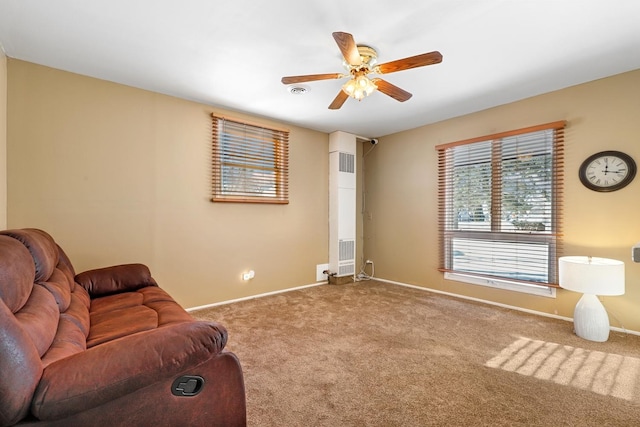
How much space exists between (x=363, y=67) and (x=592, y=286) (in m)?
2.59

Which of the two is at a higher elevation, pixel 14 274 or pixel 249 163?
pixel 249 163

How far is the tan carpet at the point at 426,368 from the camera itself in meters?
1.57

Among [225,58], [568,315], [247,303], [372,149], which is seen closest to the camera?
[225,58]

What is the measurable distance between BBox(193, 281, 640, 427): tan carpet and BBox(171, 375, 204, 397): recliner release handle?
0.62m

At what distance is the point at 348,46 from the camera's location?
5.95 feet

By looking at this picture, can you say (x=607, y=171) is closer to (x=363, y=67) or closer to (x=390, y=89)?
(x=390, y=89)

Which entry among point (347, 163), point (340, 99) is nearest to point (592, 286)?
point (340, 99)

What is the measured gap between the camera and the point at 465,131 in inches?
150

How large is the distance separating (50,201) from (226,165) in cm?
166

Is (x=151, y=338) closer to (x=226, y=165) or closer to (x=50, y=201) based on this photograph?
(x=50, y=201)

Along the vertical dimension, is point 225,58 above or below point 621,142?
above

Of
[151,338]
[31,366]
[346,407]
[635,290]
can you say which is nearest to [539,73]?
[635,290]

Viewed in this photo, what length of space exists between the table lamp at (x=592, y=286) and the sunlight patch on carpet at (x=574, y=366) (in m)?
0.28

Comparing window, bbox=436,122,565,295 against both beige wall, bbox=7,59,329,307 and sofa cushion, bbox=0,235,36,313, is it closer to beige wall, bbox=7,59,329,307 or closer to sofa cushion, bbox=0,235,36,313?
beige wall, bbox=7,59,329,307
